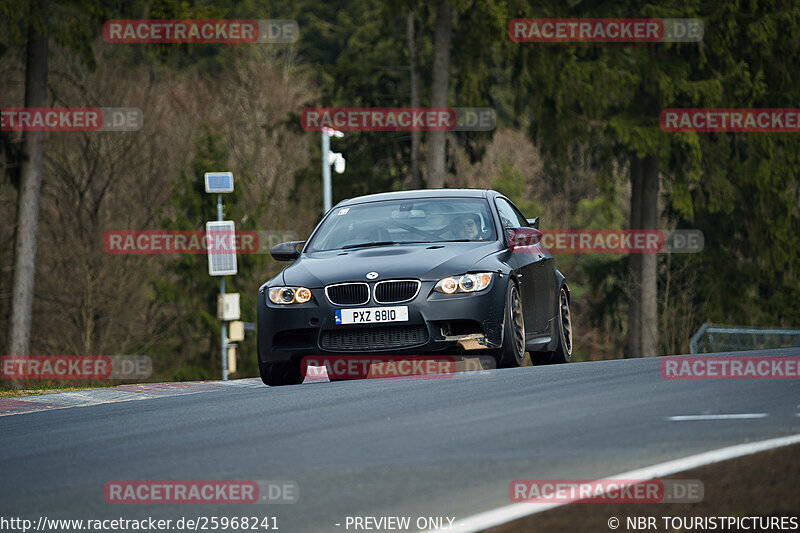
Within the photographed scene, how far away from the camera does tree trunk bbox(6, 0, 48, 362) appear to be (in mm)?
29016

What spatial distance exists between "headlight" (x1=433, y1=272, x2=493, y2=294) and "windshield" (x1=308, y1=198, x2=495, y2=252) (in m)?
1.05

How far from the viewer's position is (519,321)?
1151 centimetres

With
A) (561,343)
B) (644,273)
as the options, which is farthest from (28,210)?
(561,343)

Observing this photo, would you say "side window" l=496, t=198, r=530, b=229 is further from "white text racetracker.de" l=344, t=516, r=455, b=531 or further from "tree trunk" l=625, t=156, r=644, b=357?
"tree trunk" l=625, t=156, r=644, b=357

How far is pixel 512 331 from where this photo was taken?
11117mm

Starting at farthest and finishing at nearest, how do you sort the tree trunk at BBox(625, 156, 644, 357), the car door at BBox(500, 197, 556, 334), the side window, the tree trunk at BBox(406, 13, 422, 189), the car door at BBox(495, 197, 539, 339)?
the tree trunk at BBox(406, 13, 422, 189) < the tree trunk at BBox(625, 156, 644, 357) < the side window < the car door at BBox(500, 197, 556, 334) < the car door at BBox(495, 197, 539, 339)

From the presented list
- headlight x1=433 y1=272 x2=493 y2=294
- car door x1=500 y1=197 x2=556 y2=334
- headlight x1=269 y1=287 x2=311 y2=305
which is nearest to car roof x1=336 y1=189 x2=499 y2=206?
car door x1=500 y1=197 x2=556 y2=334

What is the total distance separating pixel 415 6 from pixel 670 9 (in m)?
6.28

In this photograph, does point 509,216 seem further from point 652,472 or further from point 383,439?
point 652,472

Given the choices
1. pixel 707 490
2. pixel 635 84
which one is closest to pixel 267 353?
pixel 707 490

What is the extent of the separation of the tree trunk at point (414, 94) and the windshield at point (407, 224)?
2509 cm

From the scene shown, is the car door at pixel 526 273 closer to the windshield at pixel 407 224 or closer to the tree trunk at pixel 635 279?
the windshield at pixel 407 224

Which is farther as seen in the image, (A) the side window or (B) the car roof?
(A) the side window

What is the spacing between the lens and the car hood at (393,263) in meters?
10.8
